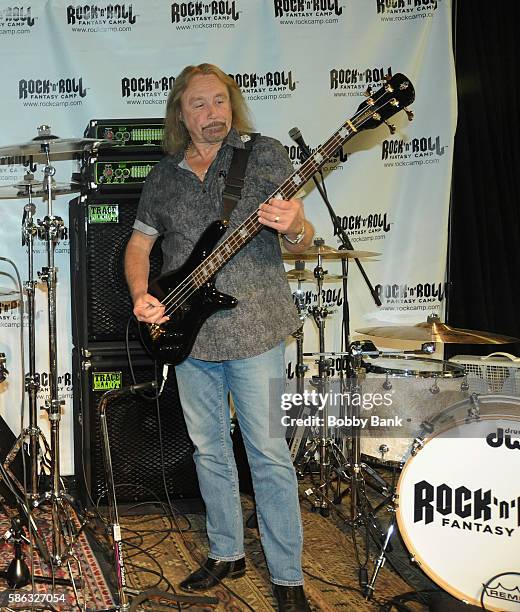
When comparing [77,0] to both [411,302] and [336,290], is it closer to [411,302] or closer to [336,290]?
[336,290]

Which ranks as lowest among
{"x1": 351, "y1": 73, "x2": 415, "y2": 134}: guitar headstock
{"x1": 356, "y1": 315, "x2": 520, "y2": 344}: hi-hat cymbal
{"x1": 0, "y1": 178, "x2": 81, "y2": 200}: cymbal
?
{"x1": 356, "y1": 315, "x2": 520, "y2": 344}: hi-hat cymbal

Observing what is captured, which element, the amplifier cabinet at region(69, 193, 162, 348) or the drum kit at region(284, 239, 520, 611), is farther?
the amplifier cabinet at region(69, 193, 162, 348)

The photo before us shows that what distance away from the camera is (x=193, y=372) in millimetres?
2699

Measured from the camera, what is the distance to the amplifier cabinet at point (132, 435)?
3500mm

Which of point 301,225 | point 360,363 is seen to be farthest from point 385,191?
point 301,225

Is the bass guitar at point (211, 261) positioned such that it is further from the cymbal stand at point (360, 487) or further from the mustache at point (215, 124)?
the cymbal stand at point (360, 487)

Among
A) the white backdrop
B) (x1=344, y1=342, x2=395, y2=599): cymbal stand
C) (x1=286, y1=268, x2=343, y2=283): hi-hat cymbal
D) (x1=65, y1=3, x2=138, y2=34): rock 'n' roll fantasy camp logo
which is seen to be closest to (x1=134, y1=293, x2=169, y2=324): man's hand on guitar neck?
(x1=344, y1=342, x2=395, y2=599): cymbal stand

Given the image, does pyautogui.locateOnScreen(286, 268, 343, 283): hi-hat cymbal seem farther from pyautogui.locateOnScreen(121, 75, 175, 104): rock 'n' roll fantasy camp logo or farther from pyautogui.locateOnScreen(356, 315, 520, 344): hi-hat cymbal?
pyautogui.locateOnScreen(121, 75, 175, 104): rock 'n' roll fantasy camp logo

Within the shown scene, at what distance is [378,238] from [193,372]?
1.99 meters

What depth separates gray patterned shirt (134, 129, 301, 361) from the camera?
2.57 metres

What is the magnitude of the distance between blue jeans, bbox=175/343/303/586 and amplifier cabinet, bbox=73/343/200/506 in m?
0.77

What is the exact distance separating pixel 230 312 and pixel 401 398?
2.86 ft

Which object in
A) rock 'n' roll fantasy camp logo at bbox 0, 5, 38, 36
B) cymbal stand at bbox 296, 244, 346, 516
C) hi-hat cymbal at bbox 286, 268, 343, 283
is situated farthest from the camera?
rock 'n' roll fantasy camp logo at bbox 0, 5, 38, 36

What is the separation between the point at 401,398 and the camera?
9.96 ft
